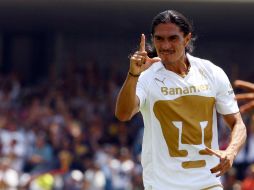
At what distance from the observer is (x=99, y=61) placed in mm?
20859

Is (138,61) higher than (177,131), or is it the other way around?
(138,61)

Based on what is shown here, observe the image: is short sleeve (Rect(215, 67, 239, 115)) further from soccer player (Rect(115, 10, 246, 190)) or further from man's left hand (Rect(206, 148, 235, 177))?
man's left hand (Rect(206, 148, 235, 177))

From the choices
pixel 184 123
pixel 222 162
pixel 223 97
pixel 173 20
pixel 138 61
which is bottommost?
pixel 222 162

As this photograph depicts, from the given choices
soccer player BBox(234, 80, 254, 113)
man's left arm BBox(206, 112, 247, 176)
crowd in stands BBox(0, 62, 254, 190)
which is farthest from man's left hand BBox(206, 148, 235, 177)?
crowd in stands BBox(0, 62, 254, 190)

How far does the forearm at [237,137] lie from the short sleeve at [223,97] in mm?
115

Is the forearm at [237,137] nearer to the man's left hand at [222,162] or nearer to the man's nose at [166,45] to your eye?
the man's left hand at [222,162]

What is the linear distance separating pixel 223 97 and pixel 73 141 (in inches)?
398

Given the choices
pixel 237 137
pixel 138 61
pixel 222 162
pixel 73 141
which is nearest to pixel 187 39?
pixel 138 61

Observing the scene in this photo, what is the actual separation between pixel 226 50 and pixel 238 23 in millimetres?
1666

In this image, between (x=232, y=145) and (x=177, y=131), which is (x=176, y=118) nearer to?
(x=177, y=131)

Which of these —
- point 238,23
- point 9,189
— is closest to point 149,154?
point 9,189

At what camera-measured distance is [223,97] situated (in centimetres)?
637

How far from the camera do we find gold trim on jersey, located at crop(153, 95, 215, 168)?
623 cm

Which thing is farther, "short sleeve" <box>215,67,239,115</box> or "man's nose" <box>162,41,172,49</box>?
"short sleeve" <box>215,67,239,115</box>
